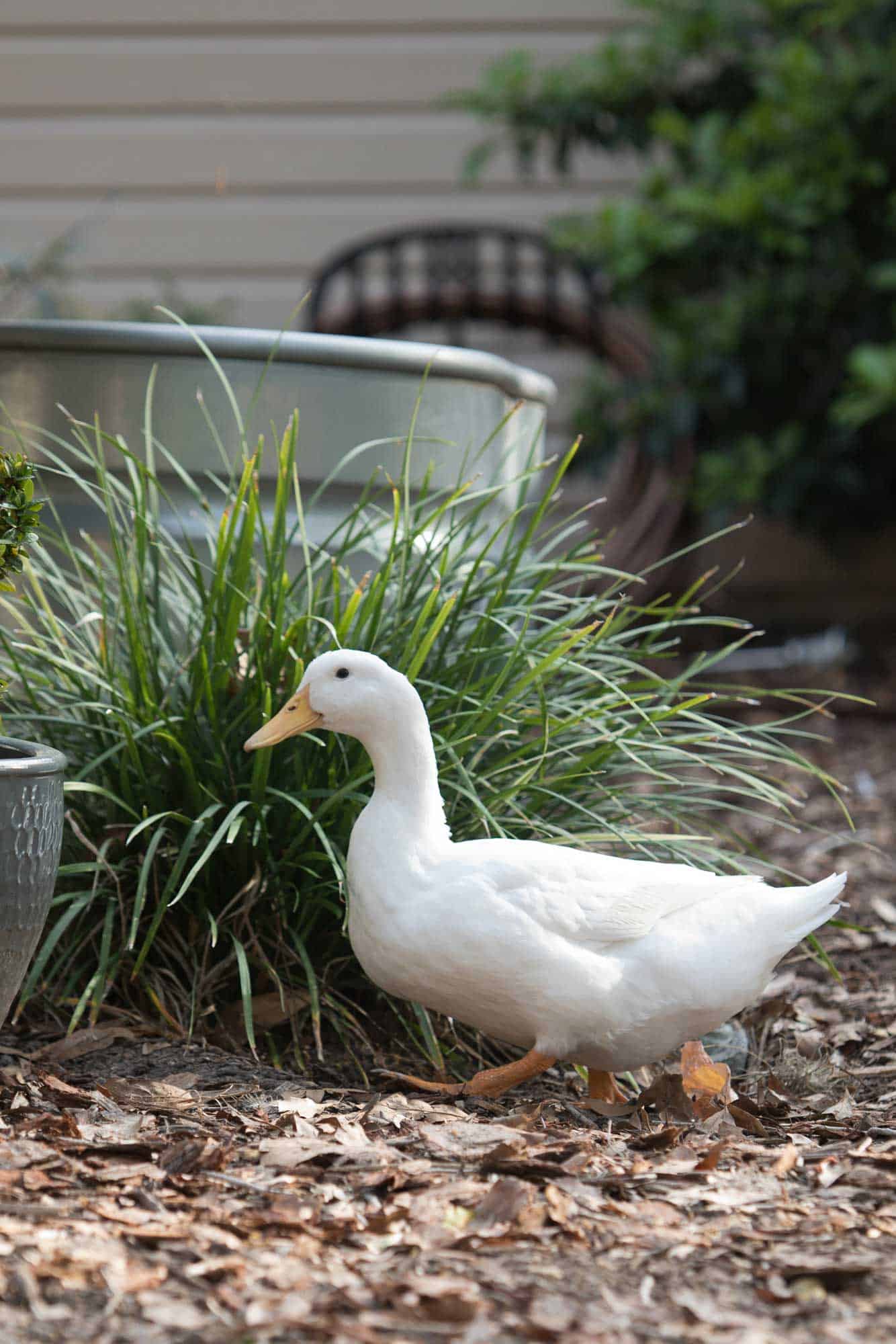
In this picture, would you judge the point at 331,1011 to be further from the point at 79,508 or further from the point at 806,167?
the point at 806,167

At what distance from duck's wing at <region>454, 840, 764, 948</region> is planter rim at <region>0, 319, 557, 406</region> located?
1.14 m

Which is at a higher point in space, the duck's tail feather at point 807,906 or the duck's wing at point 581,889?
the duck's wing at point 581,889

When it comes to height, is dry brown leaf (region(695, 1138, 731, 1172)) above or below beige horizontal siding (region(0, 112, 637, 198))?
below

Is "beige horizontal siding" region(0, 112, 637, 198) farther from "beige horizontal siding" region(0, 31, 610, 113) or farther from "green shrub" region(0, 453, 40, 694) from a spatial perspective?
"green shrub" region(0, 453, 40, 694)

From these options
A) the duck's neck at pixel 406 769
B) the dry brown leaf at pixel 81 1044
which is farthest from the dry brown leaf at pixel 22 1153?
the duck's neck at pixel 406 769

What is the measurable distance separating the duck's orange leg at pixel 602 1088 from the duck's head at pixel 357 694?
1.85 feet

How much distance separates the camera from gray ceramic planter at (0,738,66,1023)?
5.61 ft

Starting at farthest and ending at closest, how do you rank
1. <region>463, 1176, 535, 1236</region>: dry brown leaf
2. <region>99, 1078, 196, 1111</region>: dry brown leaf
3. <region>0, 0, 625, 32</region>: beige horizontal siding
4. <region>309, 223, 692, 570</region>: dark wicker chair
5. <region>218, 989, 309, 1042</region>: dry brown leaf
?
1. <region>0, 0, 625, 32</region>: beige horizontal siding
2. <region>309, 223, 692, 570</region>: dark wicker chair
3. <region>218, 989, 309, 1042</region>: dry brown leaf
4. <region>99, 1078, 196, 1111</region>: dry brown leaf
5. <region>463, 1176, 535, 1236</region>: dry brown leaf

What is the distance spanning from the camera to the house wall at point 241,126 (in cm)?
646

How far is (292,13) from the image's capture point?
6449mm

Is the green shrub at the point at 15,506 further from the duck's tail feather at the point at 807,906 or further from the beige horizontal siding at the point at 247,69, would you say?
the beige horizontal siding at the point at 247,69

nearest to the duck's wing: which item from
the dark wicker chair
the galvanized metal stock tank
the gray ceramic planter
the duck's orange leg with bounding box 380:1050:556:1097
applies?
the duck's orange leg with bounding box 380:1050:556:1097

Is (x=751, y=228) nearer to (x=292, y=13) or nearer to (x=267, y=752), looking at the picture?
(x=292, y=13)

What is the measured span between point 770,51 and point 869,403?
181 cm
